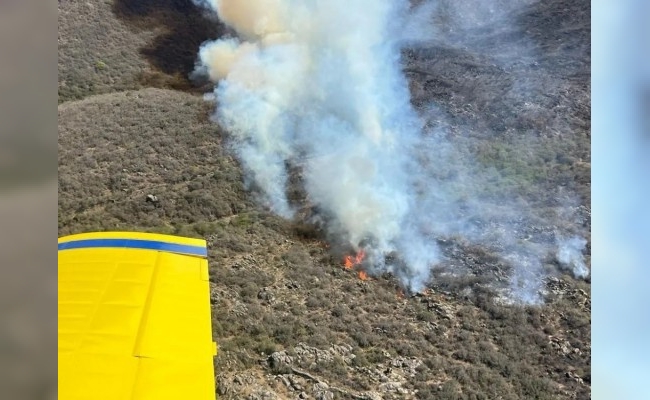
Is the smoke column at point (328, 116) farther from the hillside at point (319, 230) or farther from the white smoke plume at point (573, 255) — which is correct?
the white smoke plume at point (573, 255)

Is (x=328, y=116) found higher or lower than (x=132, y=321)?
higher

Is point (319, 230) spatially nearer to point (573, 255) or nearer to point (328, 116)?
point (328, 116)

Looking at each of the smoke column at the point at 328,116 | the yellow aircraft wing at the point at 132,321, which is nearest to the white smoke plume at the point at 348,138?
Result: the smoke column at the point at 328,116

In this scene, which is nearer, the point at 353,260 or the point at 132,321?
the point at 132,321

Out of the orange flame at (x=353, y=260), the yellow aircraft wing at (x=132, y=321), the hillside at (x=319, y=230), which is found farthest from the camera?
the orange flame at (x=353, y=260)

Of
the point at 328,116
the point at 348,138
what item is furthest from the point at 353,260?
the point at 328,116

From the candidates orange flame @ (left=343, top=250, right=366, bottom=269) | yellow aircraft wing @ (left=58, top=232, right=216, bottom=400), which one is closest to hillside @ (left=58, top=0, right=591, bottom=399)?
orange flame @ (left=343, top=250, right=366, bottom=269)

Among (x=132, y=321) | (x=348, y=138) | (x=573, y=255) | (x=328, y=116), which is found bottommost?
(x=132, y=321)
